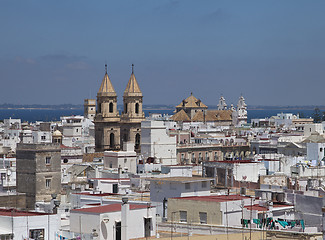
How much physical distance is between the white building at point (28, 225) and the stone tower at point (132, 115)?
151 ft

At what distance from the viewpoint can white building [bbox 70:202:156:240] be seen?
2461cm

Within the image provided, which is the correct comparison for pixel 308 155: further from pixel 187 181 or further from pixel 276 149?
pixel 187 181

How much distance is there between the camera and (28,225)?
2391 centimetres

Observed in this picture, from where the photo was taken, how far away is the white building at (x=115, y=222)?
80.7ft

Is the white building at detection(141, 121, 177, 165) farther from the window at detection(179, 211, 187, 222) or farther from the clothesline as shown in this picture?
the clothesline

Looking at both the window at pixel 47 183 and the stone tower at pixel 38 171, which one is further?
the window at pixel 47 183

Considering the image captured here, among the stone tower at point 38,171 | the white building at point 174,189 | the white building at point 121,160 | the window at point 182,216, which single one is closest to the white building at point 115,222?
the window at point 182,216

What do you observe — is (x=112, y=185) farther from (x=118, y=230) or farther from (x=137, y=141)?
(x=137, y=141)

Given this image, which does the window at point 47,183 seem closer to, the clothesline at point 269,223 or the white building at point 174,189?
Answer: the white building at point 174,189

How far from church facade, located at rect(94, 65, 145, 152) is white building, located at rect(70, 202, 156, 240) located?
44888mm

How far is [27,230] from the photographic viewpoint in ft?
78.3

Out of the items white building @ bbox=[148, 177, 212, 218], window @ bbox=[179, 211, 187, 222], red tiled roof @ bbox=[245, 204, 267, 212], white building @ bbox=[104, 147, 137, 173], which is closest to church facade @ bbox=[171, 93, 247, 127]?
white building @ bbox=[104, 147, 137, 173]

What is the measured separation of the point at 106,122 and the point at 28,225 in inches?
1902

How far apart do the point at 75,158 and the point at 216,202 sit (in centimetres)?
3908
